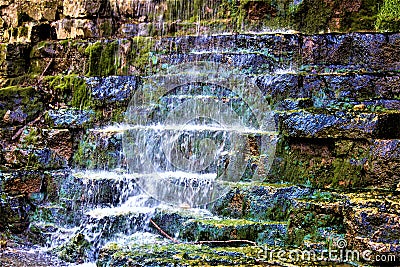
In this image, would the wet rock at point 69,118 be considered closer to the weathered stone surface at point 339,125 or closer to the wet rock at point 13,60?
the wet rock at point 13,60

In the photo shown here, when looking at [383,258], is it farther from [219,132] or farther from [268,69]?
[268,69]

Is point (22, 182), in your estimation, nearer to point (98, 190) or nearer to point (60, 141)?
point (60, 141)

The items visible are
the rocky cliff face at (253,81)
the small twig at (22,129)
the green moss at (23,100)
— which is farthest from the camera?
the green moss at (23,100)

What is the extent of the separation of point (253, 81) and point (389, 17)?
71.2 inches

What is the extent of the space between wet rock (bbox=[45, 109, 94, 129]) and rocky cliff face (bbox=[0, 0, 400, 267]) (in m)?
0.01

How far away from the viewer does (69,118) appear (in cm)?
525

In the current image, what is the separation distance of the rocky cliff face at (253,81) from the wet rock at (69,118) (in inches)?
0.5

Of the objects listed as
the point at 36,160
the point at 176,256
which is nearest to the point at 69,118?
the point at 36,160

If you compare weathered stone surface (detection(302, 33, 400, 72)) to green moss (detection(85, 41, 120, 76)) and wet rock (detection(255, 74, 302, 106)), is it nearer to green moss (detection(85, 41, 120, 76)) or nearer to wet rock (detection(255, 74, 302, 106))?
wet rock (detection(255, 74, 302, 106))

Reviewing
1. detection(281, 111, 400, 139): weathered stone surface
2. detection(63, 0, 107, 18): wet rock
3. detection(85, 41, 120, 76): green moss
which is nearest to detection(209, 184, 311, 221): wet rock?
detection(281, 111, 400, 139): weathered stone surface

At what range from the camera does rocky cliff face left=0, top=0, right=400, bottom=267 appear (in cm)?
338

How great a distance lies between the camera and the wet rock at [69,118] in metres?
5.23

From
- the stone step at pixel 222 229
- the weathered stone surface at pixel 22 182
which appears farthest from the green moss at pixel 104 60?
the stone step at pixel 222 229

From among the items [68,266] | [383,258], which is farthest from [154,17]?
[383,258]
